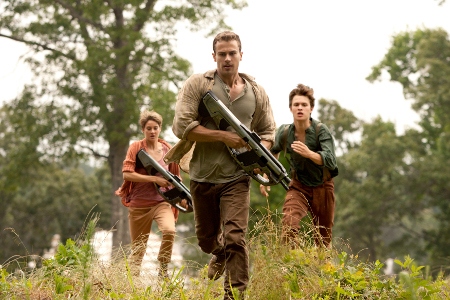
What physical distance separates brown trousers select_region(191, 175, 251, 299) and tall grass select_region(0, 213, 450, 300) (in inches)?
5.8

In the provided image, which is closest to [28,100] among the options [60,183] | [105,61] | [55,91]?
[55,91]

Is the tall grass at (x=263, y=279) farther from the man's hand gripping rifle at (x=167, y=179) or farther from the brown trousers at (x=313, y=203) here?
the man's hand gripping rifle at (x=167, y=179)

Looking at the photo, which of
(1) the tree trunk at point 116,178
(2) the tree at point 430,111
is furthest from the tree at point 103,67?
(2) the tree at point 430,111

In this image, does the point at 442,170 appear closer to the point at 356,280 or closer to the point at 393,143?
the point at 393,143

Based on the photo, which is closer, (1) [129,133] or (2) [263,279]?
(2) [263,279]

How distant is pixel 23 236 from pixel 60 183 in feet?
10.3

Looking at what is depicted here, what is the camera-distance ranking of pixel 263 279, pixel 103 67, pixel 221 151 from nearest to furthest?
pixel 263 279 → pixel 221 151 → pixel 103 67

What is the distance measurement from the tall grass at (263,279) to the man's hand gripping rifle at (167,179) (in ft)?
6.86

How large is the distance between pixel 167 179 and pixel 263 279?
2687mm

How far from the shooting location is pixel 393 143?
3616cm

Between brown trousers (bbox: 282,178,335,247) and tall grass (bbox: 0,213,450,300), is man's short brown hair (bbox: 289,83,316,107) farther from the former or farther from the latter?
tall grass (bbox: 0,213,450,300)

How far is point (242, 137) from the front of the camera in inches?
223

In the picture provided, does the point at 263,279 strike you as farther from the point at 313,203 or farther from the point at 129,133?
the point at 129,133

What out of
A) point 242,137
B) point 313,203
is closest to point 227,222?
point 242,137
